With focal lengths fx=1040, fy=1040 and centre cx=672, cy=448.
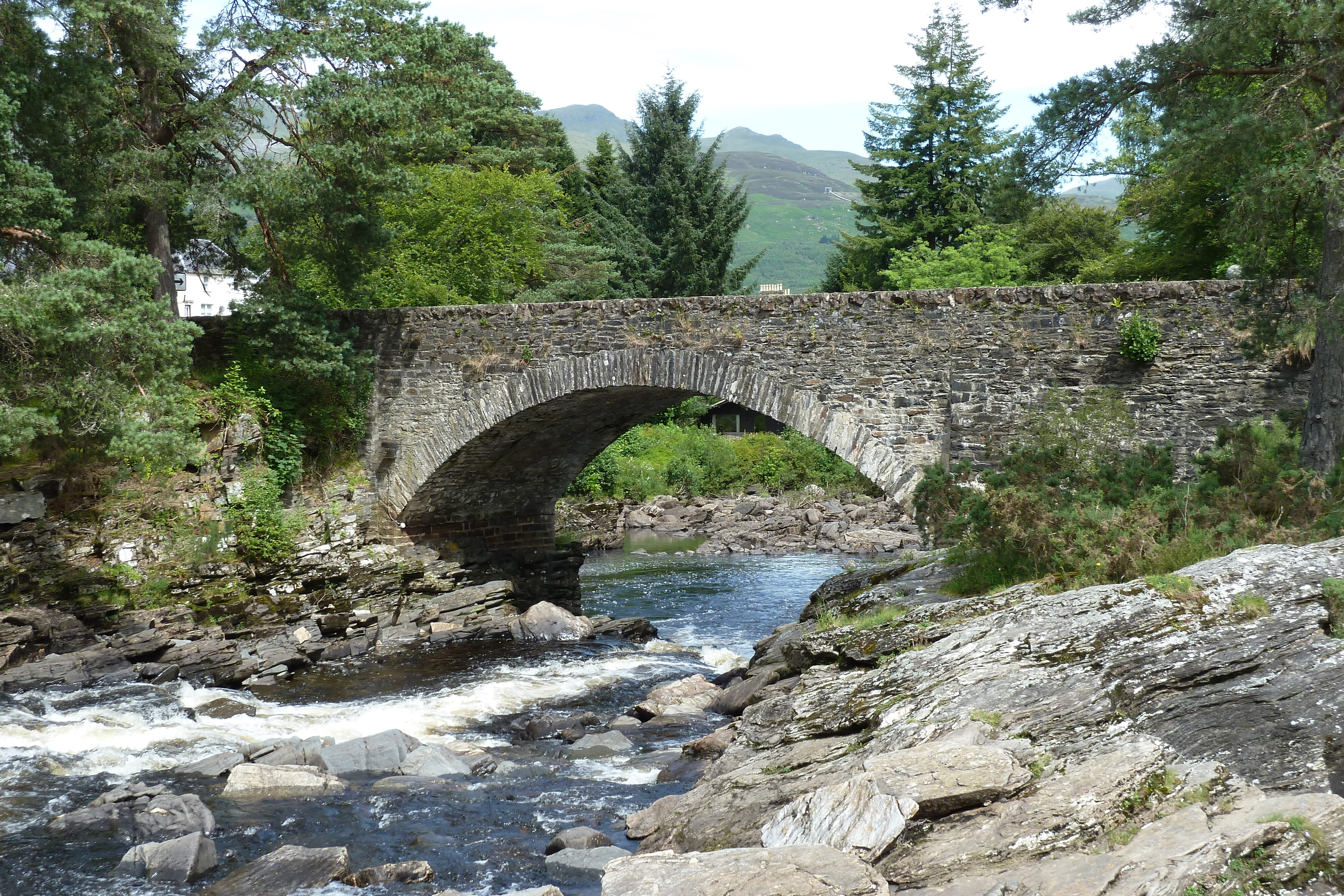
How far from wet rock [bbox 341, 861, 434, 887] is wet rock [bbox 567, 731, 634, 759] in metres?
3.07

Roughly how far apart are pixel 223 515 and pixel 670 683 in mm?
7282

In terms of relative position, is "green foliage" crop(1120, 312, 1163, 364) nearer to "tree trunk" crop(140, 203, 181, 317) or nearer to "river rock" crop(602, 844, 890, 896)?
"river rock" crop(602, 844, 890, 896)

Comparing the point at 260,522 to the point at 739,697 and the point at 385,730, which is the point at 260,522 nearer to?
the point at 385,730

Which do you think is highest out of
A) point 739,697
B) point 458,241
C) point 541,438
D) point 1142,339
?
point 458,241

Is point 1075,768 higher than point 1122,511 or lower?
lower

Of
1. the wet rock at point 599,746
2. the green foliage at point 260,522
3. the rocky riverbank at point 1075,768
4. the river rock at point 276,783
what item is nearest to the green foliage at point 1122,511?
the rocky riverbank at point 1075,768

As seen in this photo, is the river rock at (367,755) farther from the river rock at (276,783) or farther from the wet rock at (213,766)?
the wet rock at (213,766)

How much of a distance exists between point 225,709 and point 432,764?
12.1ft

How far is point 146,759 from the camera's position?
1044 centimetres

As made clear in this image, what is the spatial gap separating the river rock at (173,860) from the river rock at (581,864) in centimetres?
256

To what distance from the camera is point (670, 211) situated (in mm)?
34969

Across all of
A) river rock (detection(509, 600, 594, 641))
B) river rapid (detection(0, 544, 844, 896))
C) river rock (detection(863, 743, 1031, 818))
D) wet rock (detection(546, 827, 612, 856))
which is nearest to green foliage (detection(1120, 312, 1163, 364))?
river rapid (detection(0, 544, 844, 896))

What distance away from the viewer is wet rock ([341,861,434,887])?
757 centimetres

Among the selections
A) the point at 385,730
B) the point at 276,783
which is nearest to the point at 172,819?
the point at 276,783
